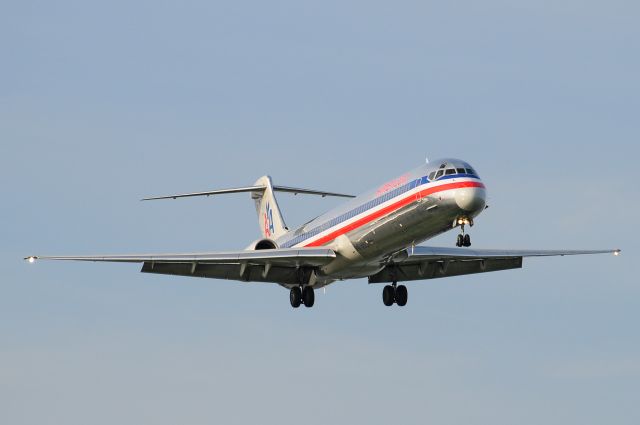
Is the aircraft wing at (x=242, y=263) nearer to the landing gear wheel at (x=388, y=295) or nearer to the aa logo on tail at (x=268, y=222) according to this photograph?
the landing gear wheel at (x=388, y=295)

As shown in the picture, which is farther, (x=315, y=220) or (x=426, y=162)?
(x=315, y=220)

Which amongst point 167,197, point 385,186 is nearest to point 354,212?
point 385,186

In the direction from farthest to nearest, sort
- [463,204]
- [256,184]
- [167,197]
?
1. [256,184]
2. [167,197]
3. [463,204]

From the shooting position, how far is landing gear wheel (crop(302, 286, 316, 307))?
52000mm

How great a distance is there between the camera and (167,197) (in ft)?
183

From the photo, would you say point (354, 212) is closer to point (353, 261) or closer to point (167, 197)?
point (353, 261)

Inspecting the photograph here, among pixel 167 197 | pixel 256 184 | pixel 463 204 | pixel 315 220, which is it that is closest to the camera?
pixel 463 204

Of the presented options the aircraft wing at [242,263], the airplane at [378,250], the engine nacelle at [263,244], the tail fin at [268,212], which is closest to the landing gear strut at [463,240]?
the airplane at [378,250]

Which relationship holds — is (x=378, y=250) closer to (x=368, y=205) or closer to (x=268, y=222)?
(x=368, y=205)

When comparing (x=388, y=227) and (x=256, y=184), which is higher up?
(x=256, y=184)

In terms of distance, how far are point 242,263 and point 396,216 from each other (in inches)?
292

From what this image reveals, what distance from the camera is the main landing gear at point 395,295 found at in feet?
177

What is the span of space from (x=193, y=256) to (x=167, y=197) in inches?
235

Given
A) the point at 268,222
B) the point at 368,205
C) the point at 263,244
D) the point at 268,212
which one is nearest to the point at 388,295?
the point at 263,244
